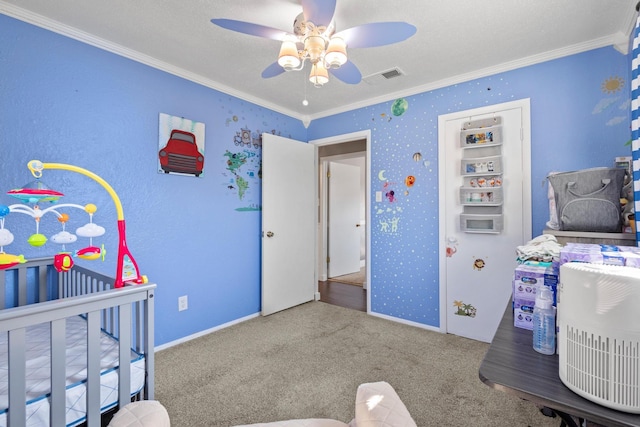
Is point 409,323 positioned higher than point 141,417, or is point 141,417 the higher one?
point 141,417

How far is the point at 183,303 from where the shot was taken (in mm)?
2561

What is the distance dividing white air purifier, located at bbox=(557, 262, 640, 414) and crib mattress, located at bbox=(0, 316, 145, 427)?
154 cm

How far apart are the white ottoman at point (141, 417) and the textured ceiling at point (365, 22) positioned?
192 centimetres

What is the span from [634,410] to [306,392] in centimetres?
158

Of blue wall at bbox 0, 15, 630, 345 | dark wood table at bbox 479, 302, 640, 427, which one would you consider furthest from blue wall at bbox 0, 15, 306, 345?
dark wood table at bbox 479, 302, 640, 427

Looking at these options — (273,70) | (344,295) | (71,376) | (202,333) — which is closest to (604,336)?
(71,376)

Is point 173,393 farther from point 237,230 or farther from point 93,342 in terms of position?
point 237,230

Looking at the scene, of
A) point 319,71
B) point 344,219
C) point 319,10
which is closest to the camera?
point 319,10

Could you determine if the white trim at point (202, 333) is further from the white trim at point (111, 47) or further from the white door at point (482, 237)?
the white trim at point (111, 47)

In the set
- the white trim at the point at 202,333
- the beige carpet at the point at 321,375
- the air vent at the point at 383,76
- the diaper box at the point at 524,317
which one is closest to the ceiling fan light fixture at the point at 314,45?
the air vent at the point at 383,76

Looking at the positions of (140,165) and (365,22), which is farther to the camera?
(140,165)

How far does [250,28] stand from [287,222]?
2.13m

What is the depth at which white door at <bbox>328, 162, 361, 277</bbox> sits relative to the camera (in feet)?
16.3

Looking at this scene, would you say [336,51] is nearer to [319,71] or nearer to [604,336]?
[319,71]
